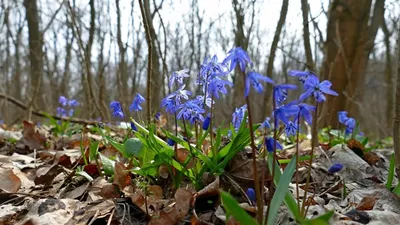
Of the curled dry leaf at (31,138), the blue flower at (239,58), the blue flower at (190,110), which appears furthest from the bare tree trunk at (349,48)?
the blue flower at (239,58)

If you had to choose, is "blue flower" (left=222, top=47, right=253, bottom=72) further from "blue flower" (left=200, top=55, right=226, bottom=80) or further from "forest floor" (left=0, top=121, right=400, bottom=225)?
"forest floor" (left=0, top=121, right=400, bottom=225)

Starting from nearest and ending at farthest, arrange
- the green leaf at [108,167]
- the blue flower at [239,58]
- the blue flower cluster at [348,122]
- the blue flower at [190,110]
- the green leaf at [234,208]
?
the green leaf at [234,208] → the blue flower at [239,58] → the blue flower at [190,110] → the green leaf at [108,167] → the blue flower cluster at [348,122]

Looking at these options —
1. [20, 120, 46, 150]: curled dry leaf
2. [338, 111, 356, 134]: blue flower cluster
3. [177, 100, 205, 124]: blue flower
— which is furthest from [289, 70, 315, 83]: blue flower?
[20, 120, 46, 150]: curled dry leaf

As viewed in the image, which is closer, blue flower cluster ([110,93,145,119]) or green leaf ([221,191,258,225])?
green leaf ([221,191,258,225])

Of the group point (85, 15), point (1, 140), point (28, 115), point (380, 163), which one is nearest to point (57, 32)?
point (85, 15)

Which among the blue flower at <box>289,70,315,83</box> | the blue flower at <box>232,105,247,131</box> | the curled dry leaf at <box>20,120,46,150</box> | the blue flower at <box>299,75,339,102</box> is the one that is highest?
the blue flower at <box>289,70,315,83</box>

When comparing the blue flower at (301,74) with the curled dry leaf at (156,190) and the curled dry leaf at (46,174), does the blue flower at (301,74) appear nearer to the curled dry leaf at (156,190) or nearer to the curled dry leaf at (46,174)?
the curled dry leaf at (156,190)

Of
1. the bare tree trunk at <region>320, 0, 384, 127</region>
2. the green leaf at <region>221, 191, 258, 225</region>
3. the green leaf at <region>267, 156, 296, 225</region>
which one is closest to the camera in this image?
the green leaf at <region>221, 191, 258, 225</region>

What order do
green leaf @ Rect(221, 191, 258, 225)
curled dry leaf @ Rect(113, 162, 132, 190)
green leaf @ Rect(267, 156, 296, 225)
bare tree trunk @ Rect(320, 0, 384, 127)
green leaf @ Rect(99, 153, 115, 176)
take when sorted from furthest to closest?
bare tree trunk @ Rect(320, 0, 384, 127), green leaf @ Rect(99, 153, 115, 176), curled dry leaf @ Rect(113, 162, 132, 190), green leaf @ Rect(267, 156, 296, 225), green leaf @ Rect(221, 191, 258, 225)
